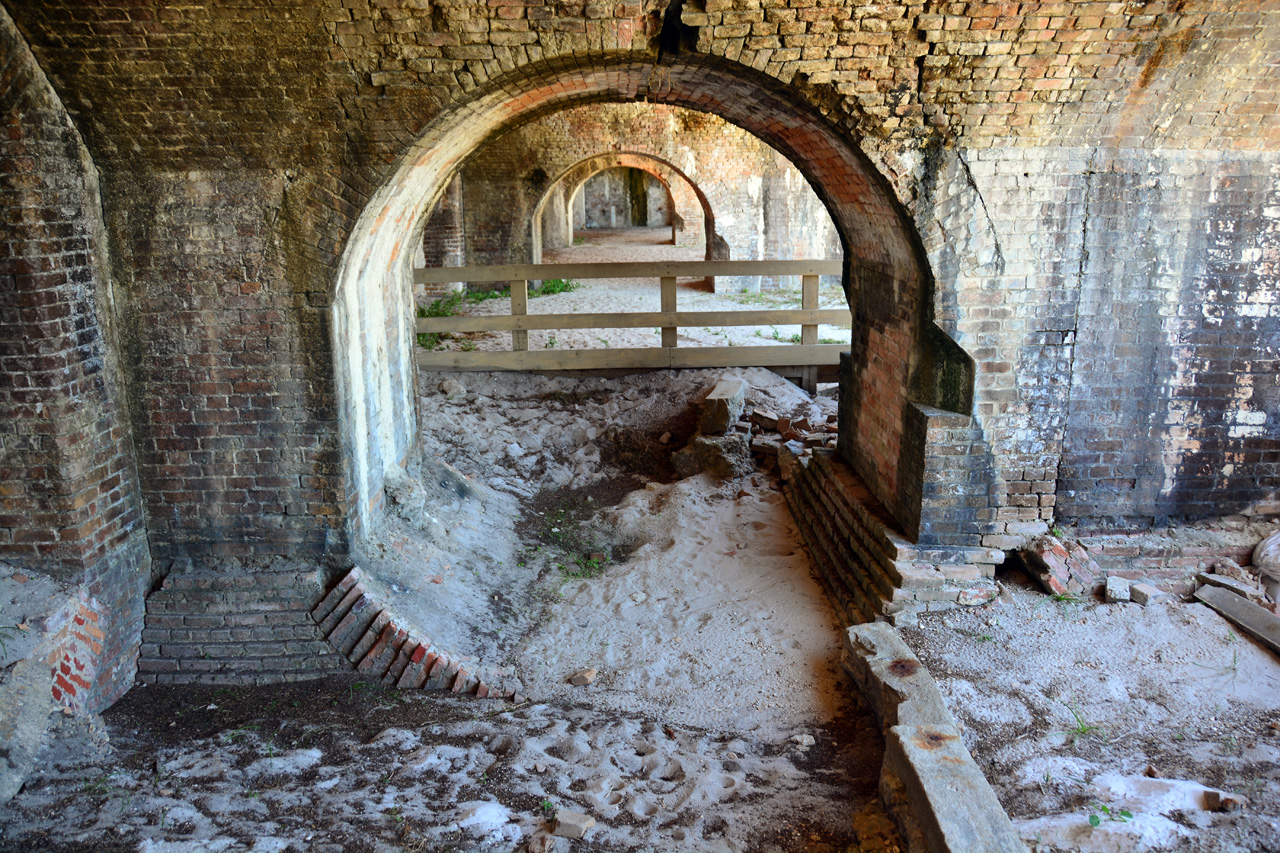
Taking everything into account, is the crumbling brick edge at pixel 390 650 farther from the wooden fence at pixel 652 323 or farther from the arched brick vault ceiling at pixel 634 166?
the arched brick vault ceiling at pixel 634 166

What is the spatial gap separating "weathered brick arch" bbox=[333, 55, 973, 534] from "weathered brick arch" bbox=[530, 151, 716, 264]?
10203 millimetres

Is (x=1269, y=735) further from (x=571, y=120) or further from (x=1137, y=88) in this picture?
(x=571, y=120)

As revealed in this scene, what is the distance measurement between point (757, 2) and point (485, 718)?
3998mm

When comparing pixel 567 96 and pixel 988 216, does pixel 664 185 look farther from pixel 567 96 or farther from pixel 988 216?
pixel 988 216

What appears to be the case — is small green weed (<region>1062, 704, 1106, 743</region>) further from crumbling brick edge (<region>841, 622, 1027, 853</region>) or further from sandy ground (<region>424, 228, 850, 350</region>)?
sandy ground (<region>424, 228, 850, 350</region>)

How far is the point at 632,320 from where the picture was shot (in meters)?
9.43

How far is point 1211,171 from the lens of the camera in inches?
197

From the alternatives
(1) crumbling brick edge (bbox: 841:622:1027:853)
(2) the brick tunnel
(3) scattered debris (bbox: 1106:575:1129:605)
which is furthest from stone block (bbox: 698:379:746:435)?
(3) scattered debris (bbox: 1106:575:1129:605)

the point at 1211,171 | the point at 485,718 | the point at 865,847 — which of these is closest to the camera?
the point at 865,847

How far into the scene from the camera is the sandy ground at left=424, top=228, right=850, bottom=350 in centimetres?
1134

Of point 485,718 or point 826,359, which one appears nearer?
point 485,718

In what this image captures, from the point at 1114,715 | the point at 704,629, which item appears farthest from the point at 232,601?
the point at 1114,715

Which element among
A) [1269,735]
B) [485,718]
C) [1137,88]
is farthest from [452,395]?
[1269,735]

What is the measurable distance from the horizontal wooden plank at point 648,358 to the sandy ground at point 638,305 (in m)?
0.84
